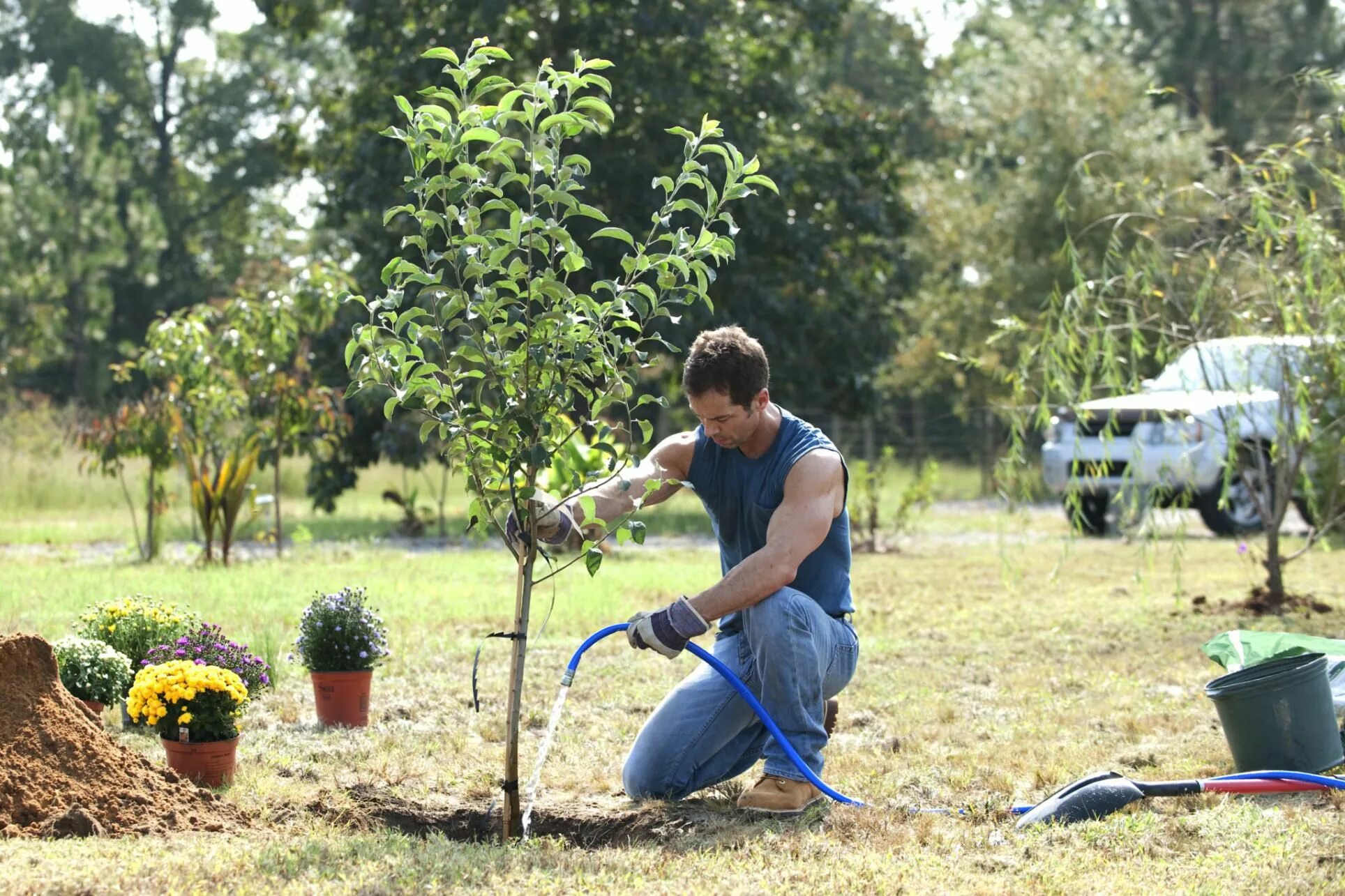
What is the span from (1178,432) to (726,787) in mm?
4960

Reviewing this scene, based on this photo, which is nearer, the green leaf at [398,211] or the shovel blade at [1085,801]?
the green leaf at [398,211]

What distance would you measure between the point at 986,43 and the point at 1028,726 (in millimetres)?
35512

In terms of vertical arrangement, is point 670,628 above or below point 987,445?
below

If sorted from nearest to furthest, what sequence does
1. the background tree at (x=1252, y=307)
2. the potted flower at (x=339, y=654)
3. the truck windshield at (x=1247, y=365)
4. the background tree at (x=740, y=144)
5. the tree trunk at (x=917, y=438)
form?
the potted flower at (x=339, y=654), the background tree at (x=1252, y=307), the truck windshield at (x=1247, y=365), the background tree at (x=740, y=144), the tree trunk at (x=917, y=438)

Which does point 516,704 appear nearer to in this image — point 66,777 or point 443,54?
point 66,777

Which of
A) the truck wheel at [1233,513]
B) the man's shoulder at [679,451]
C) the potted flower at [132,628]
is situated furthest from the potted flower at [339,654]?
the truck wheel at [1233,513]

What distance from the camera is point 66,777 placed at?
4.17 m

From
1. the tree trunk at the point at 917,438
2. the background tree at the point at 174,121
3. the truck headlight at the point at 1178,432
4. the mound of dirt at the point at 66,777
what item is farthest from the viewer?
the background tree at the point at 174,121

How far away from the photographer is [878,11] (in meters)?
36.1

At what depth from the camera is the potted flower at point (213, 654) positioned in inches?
203

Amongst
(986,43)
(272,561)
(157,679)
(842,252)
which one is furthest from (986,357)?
(157,679)

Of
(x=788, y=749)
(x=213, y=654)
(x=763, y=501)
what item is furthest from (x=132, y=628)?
(x=788, y=749)

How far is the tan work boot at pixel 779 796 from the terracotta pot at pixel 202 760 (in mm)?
1654

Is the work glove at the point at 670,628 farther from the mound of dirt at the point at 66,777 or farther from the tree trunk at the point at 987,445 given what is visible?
the tree trunk at the point at 987,445
